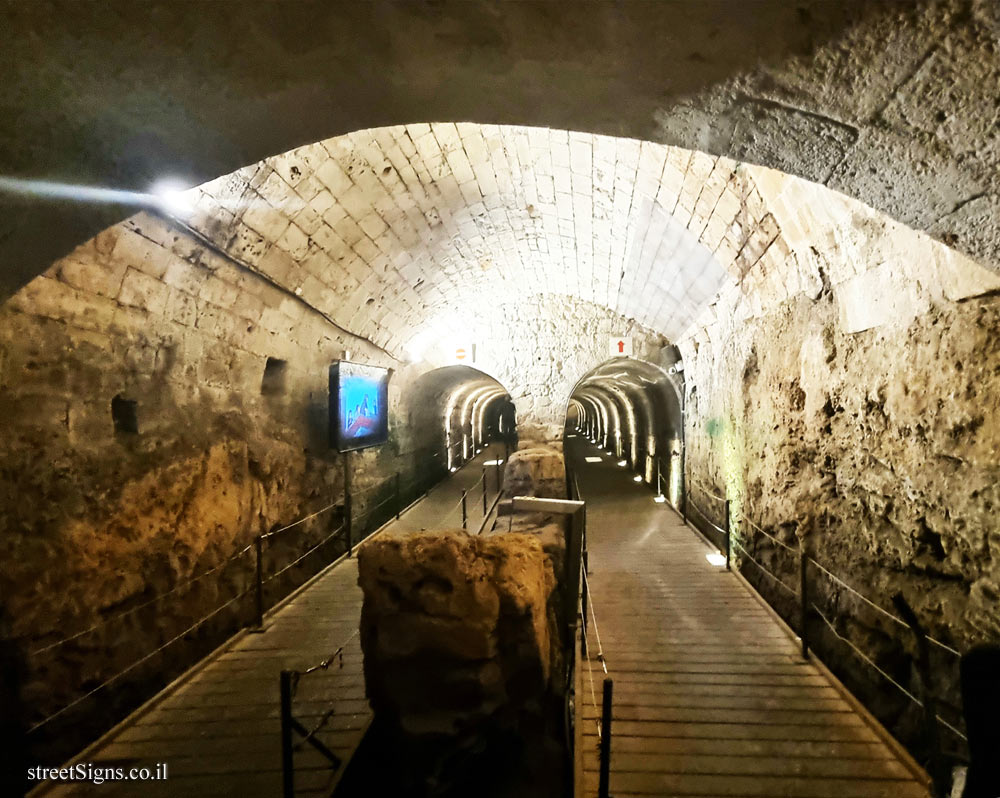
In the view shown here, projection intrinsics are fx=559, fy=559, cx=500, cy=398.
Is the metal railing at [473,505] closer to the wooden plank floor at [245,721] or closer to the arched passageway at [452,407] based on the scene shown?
the arched passageway at [452,407]

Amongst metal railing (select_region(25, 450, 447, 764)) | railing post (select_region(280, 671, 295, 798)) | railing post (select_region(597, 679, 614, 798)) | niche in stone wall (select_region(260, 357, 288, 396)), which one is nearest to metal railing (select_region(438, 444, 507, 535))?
metal railing (select_region(25, 450, 447, 764))

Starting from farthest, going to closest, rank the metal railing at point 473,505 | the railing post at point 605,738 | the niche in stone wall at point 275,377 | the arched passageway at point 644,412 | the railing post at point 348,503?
the arched passageway at point 644,412, the metal railing at point 473,505, the railing post at point 348,503, the niche in stone wall at point 275,377, the railing post at point 605,738

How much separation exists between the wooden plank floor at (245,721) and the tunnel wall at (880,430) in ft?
11.2

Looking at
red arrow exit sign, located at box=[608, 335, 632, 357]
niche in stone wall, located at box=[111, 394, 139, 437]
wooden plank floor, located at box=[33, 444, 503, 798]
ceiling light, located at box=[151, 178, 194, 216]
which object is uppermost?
ceiling light, located at box=[151, 178, 194, 216]

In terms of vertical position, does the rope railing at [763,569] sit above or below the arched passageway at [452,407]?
below

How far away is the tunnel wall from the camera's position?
2699 mm

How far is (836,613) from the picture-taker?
14.0ft

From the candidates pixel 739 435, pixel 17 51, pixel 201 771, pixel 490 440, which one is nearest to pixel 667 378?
pixel 739 435

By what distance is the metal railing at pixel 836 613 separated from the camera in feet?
8.55

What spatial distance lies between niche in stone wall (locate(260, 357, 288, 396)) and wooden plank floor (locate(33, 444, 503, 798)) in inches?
91.0

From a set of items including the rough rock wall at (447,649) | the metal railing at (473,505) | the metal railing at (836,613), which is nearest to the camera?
the metal railing at (836,613)

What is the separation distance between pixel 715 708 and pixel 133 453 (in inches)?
169

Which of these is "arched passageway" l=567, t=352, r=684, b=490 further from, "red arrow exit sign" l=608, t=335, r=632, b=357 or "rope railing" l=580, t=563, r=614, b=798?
"rope railing" l=580, t=563, r=614, b=798

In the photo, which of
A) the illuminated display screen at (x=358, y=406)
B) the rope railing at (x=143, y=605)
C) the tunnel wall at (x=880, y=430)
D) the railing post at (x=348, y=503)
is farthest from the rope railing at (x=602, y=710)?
the illuminated display screen at (x=358, y=406)
